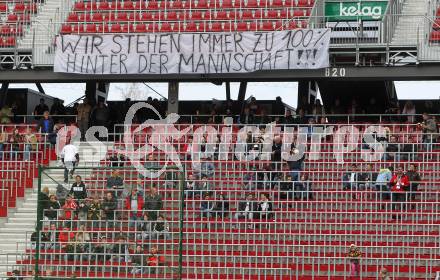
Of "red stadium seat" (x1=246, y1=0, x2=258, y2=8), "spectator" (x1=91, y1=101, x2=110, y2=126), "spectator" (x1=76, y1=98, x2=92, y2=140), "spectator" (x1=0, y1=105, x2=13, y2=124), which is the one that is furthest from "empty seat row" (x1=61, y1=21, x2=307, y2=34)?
"spectator" (x1=0, y1=105, x2=13, y2=124)

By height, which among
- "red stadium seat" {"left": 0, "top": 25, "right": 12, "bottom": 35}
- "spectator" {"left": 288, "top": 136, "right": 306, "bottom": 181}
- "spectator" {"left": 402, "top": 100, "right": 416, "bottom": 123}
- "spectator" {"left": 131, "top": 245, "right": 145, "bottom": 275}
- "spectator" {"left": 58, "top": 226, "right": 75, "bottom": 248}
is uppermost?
"red stadium seat" {"left": 0, "top": 25, "right": 12, "bottom": 35}

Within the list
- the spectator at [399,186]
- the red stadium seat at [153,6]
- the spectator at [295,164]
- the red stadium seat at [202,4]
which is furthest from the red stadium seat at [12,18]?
the spectator at [399,186]

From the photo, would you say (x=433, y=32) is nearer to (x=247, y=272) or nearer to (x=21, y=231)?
(x=247, y=272)

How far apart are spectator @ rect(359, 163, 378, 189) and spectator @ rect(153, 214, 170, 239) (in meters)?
5.53

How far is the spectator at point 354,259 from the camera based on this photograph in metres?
23.4

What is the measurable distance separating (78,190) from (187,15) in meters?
10.1

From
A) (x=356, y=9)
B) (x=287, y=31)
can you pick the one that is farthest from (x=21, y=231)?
(x=356, y=9)

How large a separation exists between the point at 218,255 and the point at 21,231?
4719mm

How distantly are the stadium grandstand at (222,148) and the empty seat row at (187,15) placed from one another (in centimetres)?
5

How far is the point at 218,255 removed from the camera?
80.3 feet

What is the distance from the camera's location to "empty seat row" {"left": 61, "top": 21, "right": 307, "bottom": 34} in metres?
30.2

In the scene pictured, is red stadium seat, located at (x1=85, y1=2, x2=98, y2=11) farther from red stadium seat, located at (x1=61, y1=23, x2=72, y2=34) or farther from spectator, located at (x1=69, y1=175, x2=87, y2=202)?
spectator, located at (x1=69, y1=175, x2=87, y2=202)

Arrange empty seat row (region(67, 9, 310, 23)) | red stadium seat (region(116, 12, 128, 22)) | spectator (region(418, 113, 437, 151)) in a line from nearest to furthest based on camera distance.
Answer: spectator (region(418, 113, 437, 151))
empty seat row (region(67, 9, 310, 23))
red stadium seat (region(116, 12, 128, 22))

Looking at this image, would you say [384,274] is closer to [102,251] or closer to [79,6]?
[102,251]
